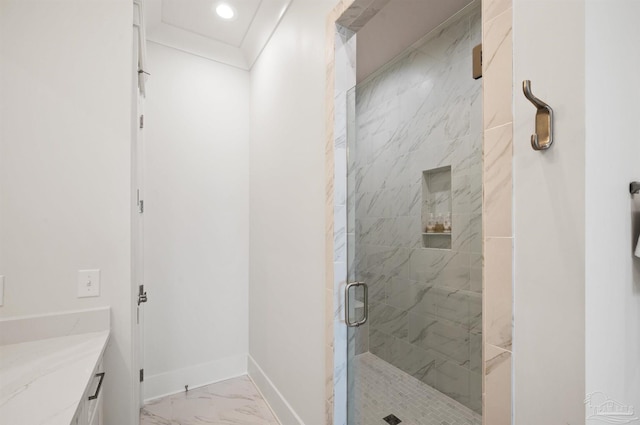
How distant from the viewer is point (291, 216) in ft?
6.62

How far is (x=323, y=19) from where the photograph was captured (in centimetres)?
164

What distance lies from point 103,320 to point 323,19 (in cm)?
186

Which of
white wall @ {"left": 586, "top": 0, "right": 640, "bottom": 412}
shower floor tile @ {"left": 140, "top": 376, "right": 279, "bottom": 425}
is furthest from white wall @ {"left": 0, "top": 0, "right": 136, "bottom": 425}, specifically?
white wall @ {"left": 586, "top": 0, "right": 640, "bottom": 412}

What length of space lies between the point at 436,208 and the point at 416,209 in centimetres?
16

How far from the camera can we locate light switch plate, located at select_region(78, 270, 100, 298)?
1378 mm

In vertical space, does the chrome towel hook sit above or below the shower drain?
above

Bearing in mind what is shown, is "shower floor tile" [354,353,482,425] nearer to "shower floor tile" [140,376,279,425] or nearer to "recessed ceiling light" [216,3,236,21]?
"shower floor tile" [140,376,279,425]

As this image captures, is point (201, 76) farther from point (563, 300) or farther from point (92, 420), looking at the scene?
point (563, 300)

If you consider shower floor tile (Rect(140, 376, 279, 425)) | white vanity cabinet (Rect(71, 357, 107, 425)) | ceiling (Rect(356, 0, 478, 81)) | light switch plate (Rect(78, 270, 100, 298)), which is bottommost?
shower floor tile (Rect(140, 376, 279, 425))

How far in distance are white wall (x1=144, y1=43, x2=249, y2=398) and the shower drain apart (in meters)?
A: 1.61

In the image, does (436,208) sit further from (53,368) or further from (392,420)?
(53,368)

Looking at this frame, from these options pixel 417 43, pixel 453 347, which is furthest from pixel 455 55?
pixel 453 347

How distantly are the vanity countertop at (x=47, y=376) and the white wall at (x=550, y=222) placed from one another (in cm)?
115

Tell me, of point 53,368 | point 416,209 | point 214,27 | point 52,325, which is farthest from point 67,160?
point 416,209
